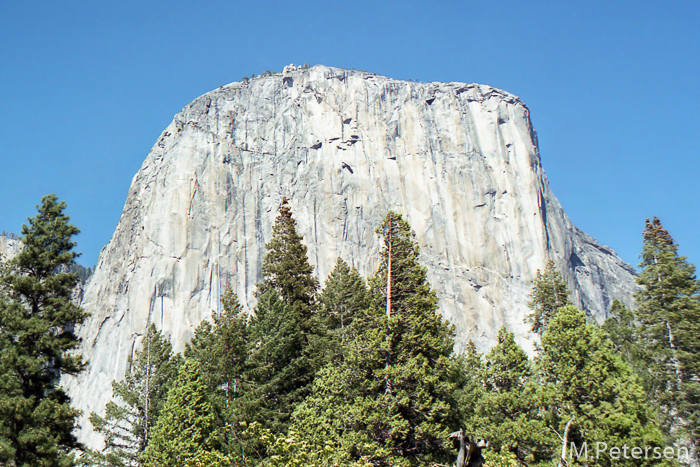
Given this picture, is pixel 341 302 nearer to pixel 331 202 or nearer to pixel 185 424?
pixel 185 424

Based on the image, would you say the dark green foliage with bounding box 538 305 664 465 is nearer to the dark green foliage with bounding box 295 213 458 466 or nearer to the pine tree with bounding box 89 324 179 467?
the dark green foliage with bounding box 295 213 458 466

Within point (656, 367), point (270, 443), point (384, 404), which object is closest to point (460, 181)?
point (656, 367)

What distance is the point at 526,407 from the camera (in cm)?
2427

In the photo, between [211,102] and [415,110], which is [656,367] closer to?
[415,110]

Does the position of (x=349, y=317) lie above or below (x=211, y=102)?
below

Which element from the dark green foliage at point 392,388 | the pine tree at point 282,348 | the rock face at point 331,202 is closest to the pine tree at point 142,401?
the pine tree at point 282,348

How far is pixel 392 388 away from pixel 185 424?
755cm

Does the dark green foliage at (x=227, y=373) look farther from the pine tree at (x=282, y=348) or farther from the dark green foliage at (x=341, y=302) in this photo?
the dark green foliage at (x=341, y=302)

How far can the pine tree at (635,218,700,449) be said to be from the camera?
90.6 feet

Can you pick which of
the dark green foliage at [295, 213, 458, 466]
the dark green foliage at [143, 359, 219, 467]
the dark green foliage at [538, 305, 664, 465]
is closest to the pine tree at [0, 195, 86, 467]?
the dark green foliage at [143, 359, 219, 467]

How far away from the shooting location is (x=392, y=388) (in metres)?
19.9

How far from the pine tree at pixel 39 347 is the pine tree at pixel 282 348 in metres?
6.59

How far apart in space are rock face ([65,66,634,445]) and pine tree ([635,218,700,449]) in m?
51.3

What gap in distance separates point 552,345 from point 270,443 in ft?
51.3
